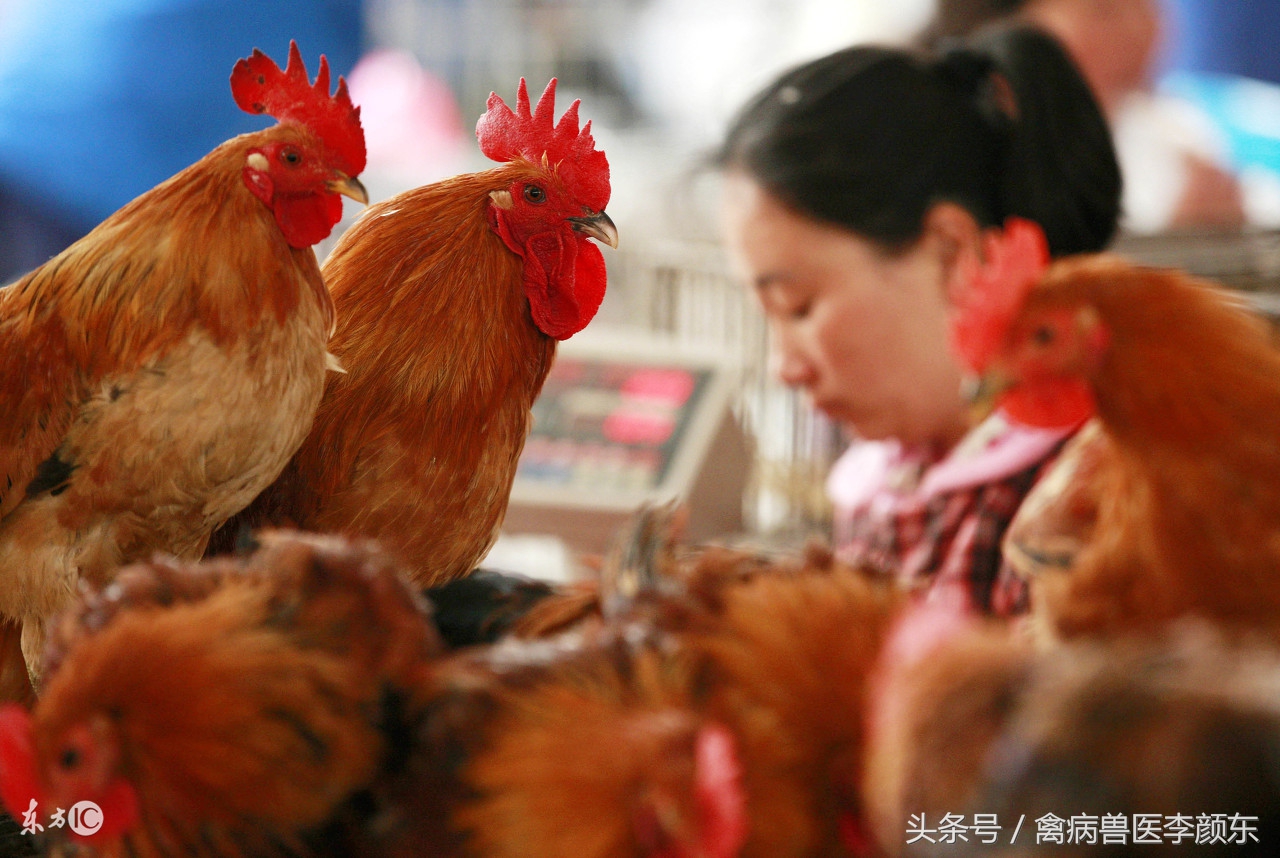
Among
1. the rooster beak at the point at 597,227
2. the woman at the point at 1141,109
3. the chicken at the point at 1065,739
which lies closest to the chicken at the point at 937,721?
the chicken at the point at 1065,739

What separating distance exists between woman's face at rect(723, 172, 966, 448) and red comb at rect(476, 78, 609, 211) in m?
0.67

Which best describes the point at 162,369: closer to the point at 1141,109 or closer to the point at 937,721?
the point at 937,721

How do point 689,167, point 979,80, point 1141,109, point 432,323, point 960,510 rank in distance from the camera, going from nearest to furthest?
point 432,323 < point 960,510 < point 979,80 < point 689,167 < point 1141,109

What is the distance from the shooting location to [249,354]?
61cm

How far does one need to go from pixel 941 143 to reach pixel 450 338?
912 millimetres

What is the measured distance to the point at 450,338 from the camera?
755mm

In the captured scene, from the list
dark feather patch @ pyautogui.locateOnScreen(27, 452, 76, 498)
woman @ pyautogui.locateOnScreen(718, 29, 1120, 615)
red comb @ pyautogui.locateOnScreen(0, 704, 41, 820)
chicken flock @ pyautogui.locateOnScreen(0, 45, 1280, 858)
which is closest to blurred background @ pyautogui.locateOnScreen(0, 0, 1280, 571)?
woman @ pyautogui.locateOnScreen(718, 29, 1120, 615)

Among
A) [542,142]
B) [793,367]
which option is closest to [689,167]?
[793,367]

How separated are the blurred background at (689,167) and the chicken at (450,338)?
880mm

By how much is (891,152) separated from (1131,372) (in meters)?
0.88

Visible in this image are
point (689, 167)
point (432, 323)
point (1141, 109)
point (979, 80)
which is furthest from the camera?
point (1141, 109)

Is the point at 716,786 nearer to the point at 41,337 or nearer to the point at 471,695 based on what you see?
the point at 471,695

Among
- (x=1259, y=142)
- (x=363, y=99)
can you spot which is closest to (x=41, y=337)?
(x=1259, y=142)

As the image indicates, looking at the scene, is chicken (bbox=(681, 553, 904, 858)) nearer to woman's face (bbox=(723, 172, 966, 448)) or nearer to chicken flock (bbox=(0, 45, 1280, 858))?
chicken flock (bbox=(0, 45, 1280, 858))
